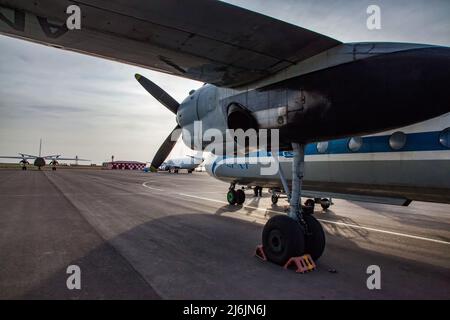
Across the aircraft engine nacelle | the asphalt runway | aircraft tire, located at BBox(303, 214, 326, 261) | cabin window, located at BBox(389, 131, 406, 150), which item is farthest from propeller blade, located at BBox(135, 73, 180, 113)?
cabin window, located at BBox(389, 131, 406, 150)

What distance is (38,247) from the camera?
6328mm

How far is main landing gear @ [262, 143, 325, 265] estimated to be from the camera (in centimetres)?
516

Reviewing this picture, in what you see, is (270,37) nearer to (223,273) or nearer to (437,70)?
(437,70)

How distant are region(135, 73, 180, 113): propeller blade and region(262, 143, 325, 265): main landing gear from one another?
5.14 metres

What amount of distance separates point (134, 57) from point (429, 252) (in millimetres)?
7306

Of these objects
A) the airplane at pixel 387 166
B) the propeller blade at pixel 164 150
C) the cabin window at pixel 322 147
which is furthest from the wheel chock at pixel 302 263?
the propeller blade at pixel 164 150

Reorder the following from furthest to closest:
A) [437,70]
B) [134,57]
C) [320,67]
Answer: [134,57] → [320,67] → [437,70]

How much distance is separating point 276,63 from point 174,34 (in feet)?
5.76

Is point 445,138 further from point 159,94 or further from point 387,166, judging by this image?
point 159,94

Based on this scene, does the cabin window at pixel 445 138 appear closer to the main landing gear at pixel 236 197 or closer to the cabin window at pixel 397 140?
the cabin window at pixel 397 140

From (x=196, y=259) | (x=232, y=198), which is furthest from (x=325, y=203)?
(x=196, y=259)

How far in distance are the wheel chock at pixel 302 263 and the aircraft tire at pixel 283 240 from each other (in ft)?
0.23

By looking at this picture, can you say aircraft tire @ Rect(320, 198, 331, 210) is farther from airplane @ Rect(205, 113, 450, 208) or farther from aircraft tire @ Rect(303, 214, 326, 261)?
aircraft tire @ Rect(303, 214, 326, 261)
